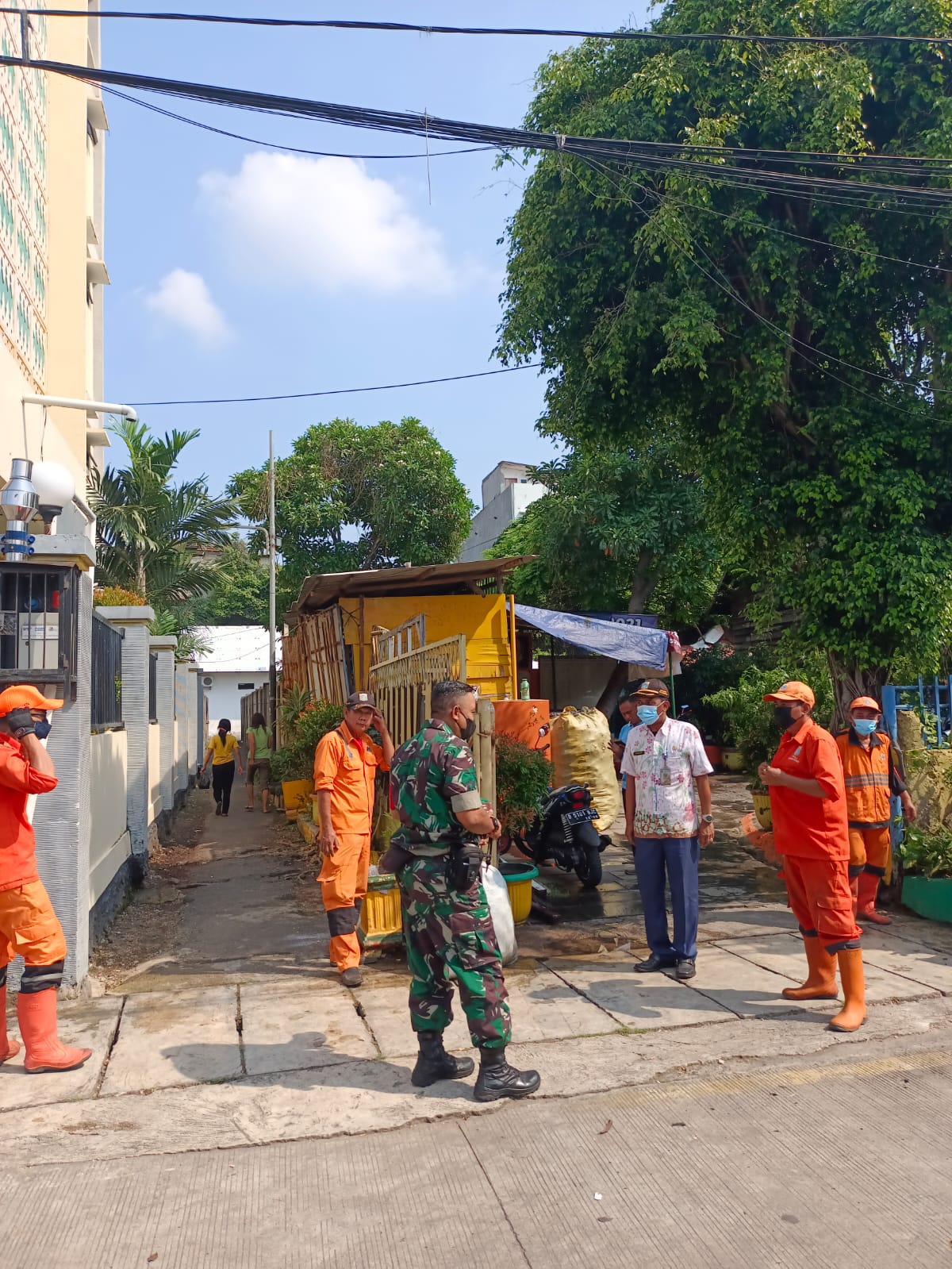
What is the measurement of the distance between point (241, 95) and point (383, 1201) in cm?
621

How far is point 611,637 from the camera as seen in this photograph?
→ 13398mm

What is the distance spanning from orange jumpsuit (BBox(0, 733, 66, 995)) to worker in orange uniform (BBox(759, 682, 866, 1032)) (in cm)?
353

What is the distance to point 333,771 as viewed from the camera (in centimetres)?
599

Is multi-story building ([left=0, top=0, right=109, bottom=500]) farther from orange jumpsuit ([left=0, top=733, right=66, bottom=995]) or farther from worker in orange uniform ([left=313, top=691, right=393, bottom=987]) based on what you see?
orange jumpsuit ([left=0, top=733, right=66, bottom=995])

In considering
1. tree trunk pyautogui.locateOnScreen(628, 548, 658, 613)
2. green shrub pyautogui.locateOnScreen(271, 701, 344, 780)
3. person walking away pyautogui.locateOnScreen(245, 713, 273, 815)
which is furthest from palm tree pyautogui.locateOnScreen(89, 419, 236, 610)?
tree trunk pyautogui.locateOnScreen(628, 548, 658, 613)

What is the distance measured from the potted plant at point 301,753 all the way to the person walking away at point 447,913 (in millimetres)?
7513

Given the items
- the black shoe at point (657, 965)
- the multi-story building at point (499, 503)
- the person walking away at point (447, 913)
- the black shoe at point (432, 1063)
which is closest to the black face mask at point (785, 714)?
the black shoe at point (657, 965)

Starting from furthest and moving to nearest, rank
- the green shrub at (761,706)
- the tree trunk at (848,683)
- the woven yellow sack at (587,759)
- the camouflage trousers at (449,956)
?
the green shrub at (761,706), the woven yellow sack at (587,759), the tree trunk at (848,683), the camouflage trousers at (449,956)

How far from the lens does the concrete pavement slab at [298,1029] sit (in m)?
4.62

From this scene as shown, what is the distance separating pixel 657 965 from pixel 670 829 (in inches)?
34.4

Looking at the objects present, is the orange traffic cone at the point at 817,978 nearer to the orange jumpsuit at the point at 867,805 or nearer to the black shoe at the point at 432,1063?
the orange jumpsuit at the point at 867,805

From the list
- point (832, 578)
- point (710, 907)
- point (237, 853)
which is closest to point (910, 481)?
point (832, 578)

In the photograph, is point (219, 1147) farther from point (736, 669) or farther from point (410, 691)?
point (736, 669)

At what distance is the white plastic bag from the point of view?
559 centimetres
